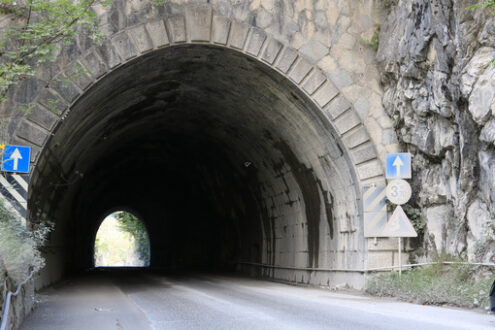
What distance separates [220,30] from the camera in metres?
11.9

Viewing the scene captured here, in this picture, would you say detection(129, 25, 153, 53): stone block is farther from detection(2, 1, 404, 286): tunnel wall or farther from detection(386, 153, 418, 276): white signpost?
detection(386, 153, 418, 276): white signpost

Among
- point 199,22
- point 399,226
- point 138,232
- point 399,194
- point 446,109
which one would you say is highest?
point 199,22

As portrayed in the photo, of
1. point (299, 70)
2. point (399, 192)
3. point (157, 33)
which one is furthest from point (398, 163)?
point (157, 33)

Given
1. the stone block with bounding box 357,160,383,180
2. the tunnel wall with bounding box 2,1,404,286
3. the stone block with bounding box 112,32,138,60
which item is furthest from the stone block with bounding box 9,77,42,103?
the stone block with bounding box 357,160,383,180

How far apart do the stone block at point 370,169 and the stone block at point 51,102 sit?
21.1 ft

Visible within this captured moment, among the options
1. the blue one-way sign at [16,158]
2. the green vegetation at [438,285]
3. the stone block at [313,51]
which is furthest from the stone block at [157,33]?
the green vegetation at [438,285]

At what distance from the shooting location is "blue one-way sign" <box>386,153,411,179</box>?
1188cm

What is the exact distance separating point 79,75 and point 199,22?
2821 millimetres

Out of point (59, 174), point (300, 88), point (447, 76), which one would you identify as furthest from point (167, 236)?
point (447, 76)

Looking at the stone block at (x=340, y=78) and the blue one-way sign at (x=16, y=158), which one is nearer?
the blue one-way sign at (x=16, y=158)

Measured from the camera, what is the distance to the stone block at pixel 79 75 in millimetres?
10797

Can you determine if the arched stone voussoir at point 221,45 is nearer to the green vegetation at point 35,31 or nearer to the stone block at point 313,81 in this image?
the stone block at point 313,81

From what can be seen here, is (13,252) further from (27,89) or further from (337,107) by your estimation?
(337,107)

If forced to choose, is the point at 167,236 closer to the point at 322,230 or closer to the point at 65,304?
the point at 322,230
